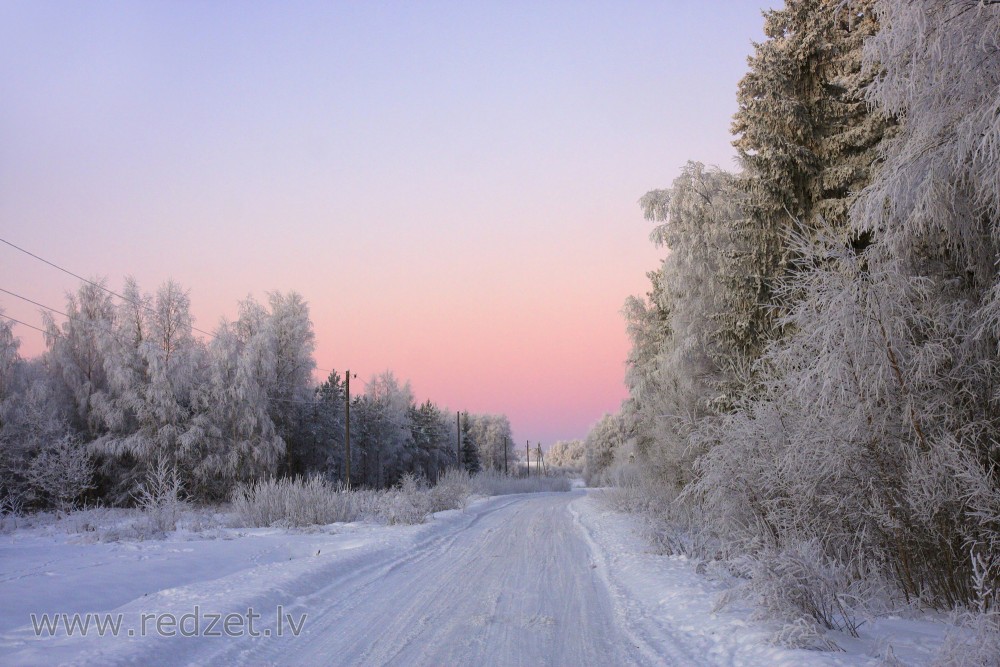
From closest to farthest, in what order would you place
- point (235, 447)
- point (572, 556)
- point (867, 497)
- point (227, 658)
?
point (227, 658) → point (867, 497) → point (572, 556) → point (235, 447)

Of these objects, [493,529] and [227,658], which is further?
[493,529]

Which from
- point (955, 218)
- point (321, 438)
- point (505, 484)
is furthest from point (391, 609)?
point (505, 484)

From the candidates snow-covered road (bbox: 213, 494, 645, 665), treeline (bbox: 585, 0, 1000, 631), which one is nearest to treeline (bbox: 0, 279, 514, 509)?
snow-covered road (bbox: 213, 494, 645, 665)

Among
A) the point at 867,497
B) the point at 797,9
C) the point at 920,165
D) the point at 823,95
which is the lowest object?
the point at 867,497

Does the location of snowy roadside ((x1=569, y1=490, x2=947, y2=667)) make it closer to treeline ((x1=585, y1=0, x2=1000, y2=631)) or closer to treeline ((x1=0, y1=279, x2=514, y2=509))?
treeline ((x1=585, y1=0, x2=1000, y2=631))

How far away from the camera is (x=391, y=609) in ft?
21.9

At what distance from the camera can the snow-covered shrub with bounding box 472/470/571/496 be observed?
131 ft

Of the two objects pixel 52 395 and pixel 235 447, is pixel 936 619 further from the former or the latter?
pixel 52 395

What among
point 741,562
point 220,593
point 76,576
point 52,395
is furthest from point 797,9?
point 52,395

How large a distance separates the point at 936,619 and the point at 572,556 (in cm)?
614

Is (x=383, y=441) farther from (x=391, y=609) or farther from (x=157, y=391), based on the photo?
(x=391, y=609)

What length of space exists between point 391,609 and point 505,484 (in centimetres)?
4173

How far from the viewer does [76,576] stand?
872cm

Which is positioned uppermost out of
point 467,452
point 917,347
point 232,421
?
point 232,421
